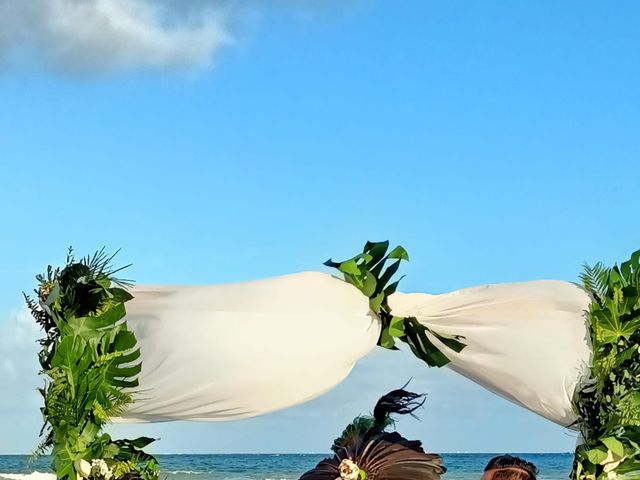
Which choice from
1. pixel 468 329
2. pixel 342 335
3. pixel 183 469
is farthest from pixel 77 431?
pixel 183 469

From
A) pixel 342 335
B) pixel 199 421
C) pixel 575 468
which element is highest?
pixel 342 335

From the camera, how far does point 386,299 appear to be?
13.1ft

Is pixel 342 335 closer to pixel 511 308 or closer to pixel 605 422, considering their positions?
pixel 511 308

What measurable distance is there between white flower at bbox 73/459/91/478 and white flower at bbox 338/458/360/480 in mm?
1184

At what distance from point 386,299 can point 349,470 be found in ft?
3.74

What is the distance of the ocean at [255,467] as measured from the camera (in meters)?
20.5

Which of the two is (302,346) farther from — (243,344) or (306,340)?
(243,344)

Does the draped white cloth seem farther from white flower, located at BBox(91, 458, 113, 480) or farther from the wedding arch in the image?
white flower, located at BBox(91, 458, 113, 480)

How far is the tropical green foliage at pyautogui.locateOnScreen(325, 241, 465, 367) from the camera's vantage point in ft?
13.0

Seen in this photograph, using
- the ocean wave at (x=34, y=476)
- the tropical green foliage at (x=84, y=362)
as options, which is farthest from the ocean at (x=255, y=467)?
the tropical green foliage at (x=84, y=362)

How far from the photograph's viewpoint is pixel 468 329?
4008 mm

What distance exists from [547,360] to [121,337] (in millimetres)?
1628

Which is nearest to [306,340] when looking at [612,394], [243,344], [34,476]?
[243,344]

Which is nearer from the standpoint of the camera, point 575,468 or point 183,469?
point 575,468
